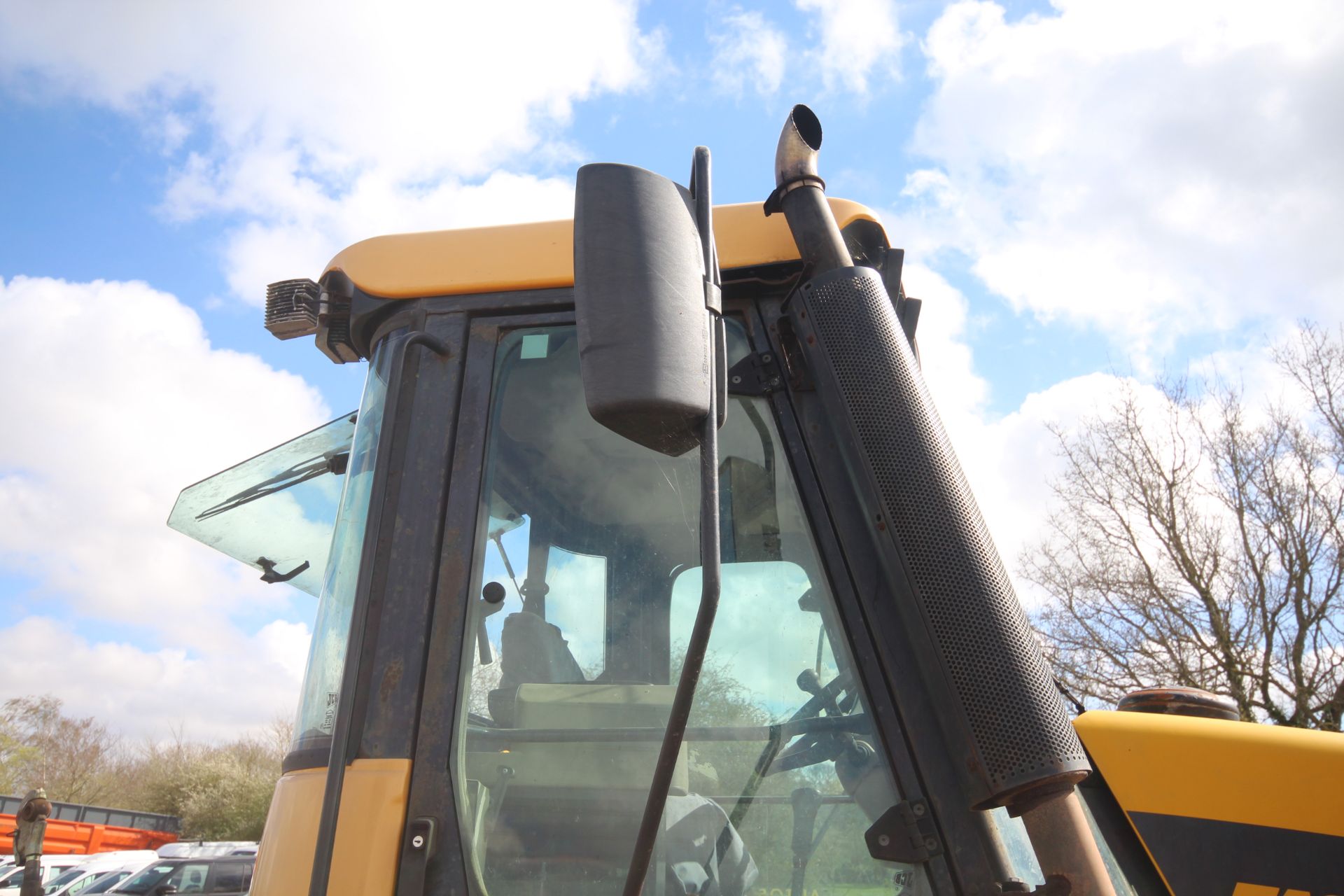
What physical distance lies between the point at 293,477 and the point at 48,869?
58.2 ft

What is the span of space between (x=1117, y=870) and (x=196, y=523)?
7.17 feet

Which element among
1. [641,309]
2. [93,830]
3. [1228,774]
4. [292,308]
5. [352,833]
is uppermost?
[93,830]

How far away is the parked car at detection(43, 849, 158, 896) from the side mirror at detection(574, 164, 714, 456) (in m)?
16.4

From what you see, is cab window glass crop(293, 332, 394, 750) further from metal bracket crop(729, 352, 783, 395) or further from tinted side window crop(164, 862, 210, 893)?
tinted side window crop(164, 862, 210, 893)

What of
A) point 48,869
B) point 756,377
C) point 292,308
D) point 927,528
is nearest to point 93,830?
point 48,869

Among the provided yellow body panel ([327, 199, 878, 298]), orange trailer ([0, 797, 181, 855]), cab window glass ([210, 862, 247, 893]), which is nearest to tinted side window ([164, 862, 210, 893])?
cab window glass ([210, 862, 247, 893])

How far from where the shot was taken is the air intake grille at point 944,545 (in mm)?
1382

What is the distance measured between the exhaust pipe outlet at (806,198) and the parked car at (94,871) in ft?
53.4

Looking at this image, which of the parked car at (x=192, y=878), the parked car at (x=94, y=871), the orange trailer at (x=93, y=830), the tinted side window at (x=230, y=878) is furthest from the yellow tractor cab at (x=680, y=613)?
the orange trailer at (x=93, y=830)

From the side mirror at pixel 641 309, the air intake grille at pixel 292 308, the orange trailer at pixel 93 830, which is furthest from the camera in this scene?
the orange trailer at pixel 93 830

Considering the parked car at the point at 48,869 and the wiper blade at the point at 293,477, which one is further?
the parked car at the point at 48,869

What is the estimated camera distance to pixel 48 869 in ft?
52.4

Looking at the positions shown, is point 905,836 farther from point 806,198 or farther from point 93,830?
point 93,830

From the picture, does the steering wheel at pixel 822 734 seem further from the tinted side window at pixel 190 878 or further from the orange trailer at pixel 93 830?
the orange trailer at pixel 93 830
